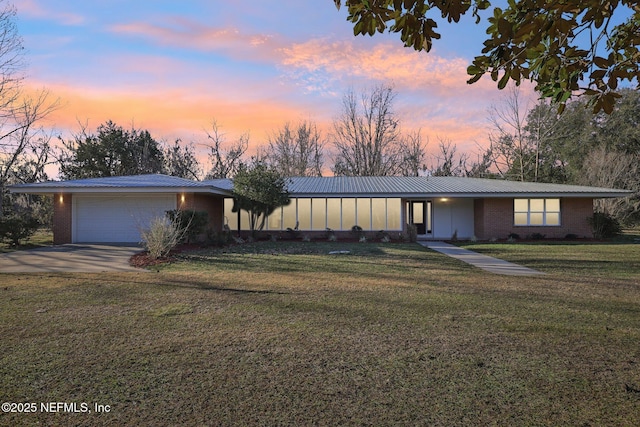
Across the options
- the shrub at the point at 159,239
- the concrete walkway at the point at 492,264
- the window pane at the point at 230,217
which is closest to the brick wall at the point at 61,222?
the window pane at the point at 230,217

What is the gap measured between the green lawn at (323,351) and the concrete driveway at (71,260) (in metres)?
1.68

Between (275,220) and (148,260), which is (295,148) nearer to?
(275,220)

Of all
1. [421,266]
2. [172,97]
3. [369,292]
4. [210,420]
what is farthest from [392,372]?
[172,97]

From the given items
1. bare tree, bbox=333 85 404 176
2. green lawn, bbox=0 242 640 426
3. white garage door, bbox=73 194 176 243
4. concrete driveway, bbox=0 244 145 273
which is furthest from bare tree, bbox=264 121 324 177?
green lawn, bbox=0 242 640 426

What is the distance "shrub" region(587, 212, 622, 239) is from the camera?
64.9 feet

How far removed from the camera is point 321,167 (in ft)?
132

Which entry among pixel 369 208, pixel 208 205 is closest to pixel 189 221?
pixel 208 205

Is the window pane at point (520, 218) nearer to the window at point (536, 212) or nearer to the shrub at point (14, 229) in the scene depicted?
the window at point (536, 212)

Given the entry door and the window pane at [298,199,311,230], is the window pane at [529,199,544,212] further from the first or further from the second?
the window pane at [298,199,311,230]

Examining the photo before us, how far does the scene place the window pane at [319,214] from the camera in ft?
67.3

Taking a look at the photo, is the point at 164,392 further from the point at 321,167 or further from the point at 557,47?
the point at 321,167

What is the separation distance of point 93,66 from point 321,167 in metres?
28.0

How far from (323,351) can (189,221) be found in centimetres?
1096

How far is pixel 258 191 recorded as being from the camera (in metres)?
17.9
